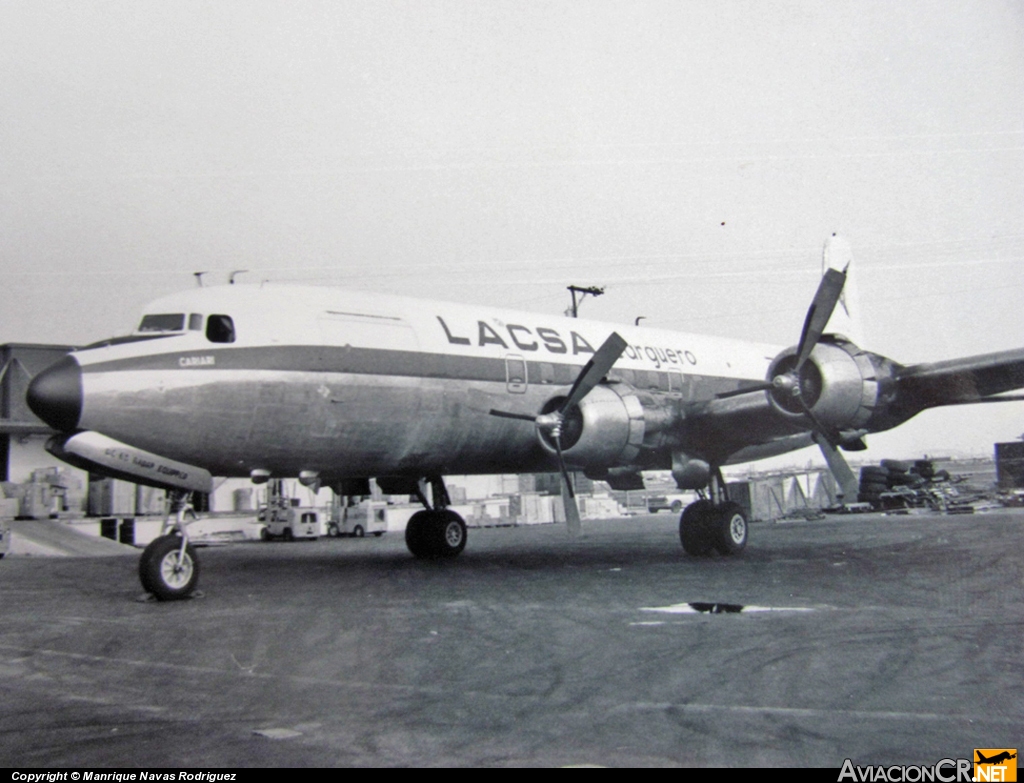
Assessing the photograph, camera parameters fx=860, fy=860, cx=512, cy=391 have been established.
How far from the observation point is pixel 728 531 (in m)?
14.7

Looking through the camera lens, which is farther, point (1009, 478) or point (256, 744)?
point (1009, 478)

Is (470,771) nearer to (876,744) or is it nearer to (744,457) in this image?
(876,744)

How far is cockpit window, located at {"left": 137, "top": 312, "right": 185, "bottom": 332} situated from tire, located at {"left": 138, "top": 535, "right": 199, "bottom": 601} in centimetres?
258

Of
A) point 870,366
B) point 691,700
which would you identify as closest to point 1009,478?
point 870,366

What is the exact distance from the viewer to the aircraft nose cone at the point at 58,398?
31.6 ft

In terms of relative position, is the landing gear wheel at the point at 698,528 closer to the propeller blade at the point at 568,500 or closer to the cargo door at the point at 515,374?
the propeller blade at the point at 568,500

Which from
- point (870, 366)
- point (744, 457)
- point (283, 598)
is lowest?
point (283, 598)

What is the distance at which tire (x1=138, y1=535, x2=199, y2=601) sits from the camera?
10203 mm

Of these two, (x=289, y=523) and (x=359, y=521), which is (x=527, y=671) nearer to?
(x=289, y=523)

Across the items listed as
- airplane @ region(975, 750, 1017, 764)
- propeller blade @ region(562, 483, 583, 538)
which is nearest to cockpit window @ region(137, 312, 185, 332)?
propeller blade @ region(562, 483, 583, 538)

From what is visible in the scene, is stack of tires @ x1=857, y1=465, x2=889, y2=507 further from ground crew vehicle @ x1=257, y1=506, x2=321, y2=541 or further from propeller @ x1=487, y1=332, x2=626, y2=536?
propeller @ x1=487, y1=332, x2=626, y2=536

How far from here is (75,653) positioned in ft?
24.0

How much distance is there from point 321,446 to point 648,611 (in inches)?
199

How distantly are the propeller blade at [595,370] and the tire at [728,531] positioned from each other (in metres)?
3.76
